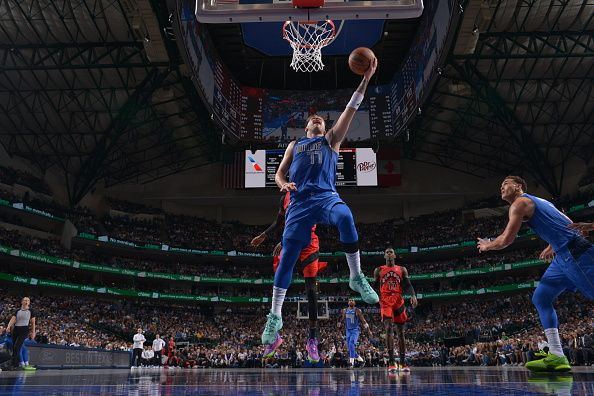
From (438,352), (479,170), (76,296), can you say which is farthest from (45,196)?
(479,170)

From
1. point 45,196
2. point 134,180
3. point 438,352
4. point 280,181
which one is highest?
point 134,180

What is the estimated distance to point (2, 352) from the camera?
12.3 meters

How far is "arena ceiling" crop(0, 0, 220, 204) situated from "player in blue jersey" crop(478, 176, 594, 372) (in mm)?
17920

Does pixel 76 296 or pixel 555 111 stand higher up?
pixel 555 111

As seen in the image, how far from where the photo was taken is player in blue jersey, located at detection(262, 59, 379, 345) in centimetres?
489

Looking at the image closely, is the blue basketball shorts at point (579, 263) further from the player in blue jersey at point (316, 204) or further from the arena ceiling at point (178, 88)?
the arena ceiling at point (178, 88)

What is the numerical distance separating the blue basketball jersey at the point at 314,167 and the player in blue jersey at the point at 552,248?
5.93ft

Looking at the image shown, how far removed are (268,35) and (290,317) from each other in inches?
743

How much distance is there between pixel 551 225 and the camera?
17.2ft

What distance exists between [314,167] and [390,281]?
16.9 ft

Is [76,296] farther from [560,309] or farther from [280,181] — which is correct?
[280,181]

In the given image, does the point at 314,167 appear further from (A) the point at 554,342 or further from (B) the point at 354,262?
(A) the point at 554,342

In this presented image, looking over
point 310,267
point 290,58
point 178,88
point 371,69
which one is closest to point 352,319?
point 310,267

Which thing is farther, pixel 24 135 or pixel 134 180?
pixel 134 180
